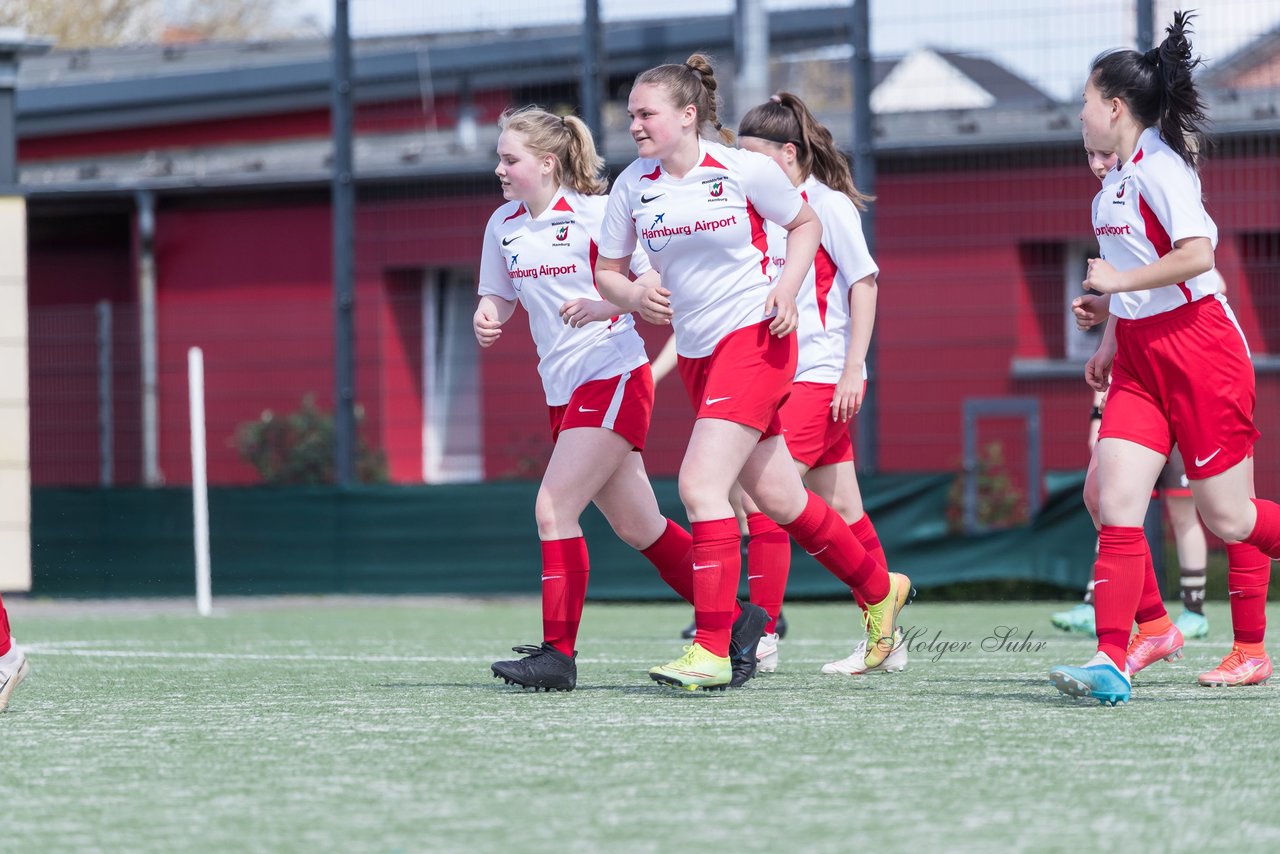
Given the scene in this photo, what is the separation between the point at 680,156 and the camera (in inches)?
200

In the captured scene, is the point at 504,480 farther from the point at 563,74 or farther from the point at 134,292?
the point at 134,292

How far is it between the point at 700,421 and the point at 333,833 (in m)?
2.22

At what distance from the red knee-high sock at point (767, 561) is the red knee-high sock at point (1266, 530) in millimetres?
1491

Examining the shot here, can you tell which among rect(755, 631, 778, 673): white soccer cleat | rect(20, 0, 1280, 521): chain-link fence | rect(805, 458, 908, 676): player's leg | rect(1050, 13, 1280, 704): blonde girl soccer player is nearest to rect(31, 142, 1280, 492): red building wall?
rect(20, 0, 1280, 521): chain-link fence

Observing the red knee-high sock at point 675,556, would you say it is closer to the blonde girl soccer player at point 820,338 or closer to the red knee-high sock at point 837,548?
the blonde girl soccer player at point 820,338

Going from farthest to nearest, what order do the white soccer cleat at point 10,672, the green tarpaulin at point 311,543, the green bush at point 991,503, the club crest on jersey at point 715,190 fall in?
the green tarpaulin at point 311,543 < the green bush at point 991,503 < the club crest on jersey at point 715,190 < the white soccer cleat at point 10,672

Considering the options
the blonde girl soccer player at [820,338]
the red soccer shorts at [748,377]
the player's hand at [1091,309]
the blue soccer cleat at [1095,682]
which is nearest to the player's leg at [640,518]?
the blonde girl soccer player at [820,338]

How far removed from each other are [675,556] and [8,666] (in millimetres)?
2024

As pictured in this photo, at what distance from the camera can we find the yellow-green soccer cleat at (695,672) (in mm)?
4918

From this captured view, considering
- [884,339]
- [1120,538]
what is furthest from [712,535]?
[884,339]

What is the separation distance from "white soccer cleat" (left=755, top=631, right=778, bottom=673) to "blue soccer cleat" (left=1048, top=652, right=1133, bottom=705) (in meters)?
1.42

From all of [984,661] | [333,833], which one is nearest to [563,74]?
[984,661]

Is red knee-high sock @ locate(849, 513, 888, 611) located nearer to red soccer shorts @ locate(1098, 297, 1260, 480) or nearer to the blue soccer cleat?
red soccer shorts @ locate(1098, 297, 1260, 480)

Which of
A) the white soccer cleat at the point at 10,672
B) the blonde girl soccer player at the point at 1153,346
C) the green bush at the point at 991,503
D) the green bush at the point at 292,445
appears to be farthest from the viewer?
the green bush at the point at 292,445
